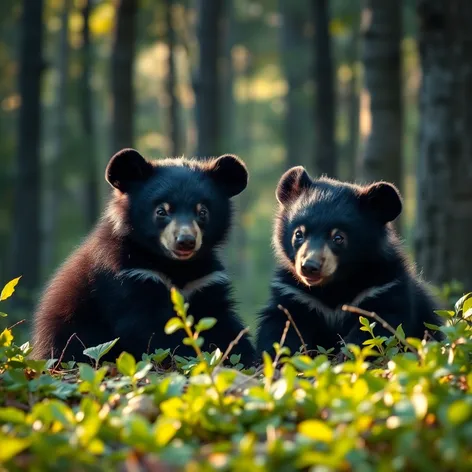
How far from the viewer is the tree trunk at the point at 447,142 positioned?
34.4 feet

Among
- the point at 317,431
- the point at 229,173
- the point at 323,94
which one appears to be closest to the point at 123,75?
the point at 323,94

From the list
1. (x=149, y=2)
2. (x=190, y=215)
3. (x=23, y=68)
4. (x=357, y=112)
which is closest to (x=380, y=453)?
Result: (x=190, y=215)

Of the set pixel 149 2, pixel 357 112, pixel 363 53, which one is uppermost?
pixel 149 2

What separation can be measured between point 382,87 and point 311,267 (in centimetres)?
666

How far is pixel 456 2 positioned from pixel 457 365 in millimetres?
7408

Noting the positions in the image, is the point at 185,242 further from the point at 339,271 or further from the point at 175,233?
the point at 339,271

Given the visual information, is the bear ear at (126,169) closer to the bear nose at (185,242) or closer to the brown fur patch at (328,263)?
the bear nose at (185,242)

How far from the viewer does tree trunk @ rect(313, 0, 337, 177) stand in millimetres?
17359

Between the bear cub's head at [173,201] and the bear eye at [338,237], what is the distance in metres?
0.99

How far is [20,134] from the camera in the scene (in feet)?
55.4

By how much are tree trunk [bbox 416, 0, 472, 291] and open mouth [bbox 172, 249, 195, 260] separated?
4835 millimetres

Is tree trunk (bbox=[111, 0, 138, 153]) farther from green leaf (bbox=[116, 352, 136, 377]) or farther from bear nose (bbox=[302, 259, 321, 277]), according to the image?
green leaf (bbox=[116, 352, 136, 377])

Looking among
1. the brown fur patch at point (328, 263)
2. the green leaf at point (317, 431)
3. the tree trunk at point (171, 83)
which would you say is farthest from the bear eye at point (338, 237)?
the tree trunk at point (171, 83)

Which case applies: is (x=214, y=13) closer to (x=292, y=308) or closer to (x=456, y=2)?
(x=456, y=2)
